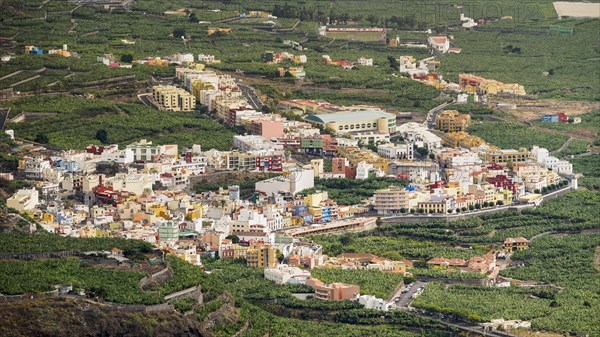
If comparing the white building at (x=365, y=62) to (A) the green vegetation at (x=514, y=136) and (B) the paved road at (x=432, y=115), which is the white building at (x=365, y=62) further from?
(A) the green vegetation at (x=514, y=136)

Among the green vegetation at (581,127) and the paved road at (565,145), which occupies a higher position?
the green vegetation at (581,127)

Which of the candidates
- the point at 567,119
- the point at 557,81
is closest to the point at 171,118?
the point at 567,119

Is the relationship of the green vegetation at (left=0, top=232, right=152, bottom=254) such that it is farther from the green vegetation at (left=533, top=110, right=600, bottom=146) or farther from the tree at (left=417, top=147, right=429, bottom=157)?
the green vegetation at (left=533, top=110, right=600, bottom=146)

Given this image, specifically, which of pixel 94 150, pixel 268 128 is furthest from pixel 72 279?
pixel 268 128

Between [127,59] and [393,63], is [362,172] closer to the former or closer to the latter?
[127,59]

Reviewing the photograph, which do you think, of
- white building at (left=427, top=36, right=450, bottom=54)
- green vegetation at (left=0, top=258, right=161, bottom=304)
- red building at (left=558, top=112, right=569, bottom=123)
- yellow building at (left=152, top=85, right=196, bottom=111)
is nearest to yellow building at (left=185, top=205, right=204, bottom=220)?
green vegetation at (left=0, top=258, right=161, bottom=304)

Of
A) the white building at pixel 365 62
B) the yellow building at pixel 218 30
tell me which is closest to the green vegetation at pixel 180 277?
the white building at pixel 365 62

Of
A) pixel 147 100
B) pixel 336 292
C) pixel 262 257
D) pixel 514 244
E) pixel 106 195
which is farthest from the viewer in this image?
pixel 147 100

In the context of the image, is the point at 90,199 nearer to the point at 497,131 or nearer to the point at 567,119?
the point at 497,131
